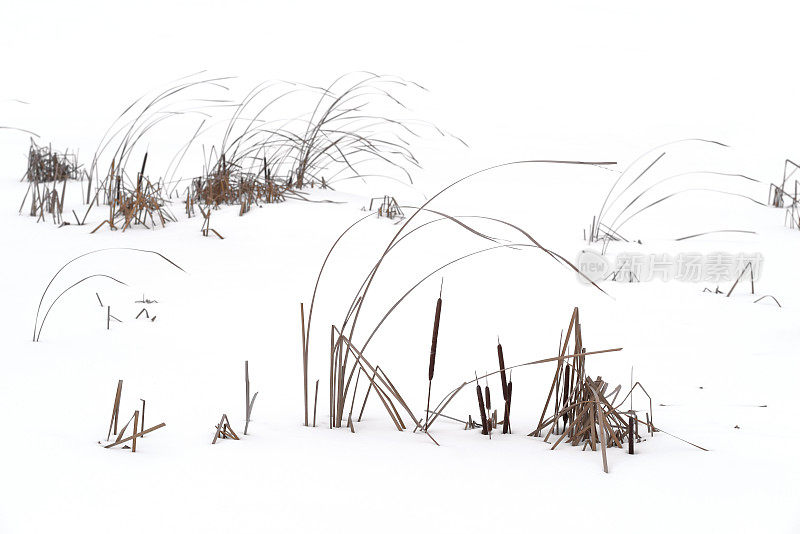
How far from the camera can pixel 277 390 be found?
6.59ft

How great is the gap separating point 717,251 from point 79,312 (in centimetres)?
275

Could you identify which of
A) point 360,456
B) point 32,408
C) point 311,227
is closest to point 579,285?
point 311,227

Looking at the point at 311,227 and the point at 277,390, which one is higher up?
the point at 311,227

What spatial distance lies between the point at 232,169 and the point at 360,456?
121 inches

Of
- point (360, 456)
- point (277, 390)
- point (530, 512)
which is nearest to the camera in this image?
point (530, 512)

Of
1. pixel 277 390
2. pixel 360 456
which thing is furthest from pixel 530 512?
pixel 277 390

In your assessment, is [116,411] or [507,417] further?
[507,417]

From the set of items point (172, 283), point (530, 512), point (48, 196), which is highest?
point (48, 196)

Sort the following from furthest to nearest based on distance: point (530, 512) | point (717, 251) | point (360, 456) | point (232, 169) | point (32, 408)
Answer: point (232, 169) < point (717, 251) < point (32, 408) < point (360, 456) < point (530, 512)

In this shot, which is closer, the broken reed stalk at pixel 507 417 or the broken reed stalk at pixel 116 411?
the broken reed stalk at pixel 116 411

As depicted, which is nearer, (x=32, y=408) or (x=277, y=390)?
(x=32, y=408)

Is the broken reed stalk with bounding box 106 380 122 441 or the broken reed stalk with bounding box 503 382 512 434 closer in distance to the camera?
the broken reed stalk with bounding box 106 380 122 441

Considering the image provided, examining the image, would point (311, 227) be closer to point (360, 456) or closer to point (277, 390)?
point (277, 390)

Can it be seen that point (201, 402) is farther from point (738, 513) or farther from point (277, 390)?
point (738, 513)
